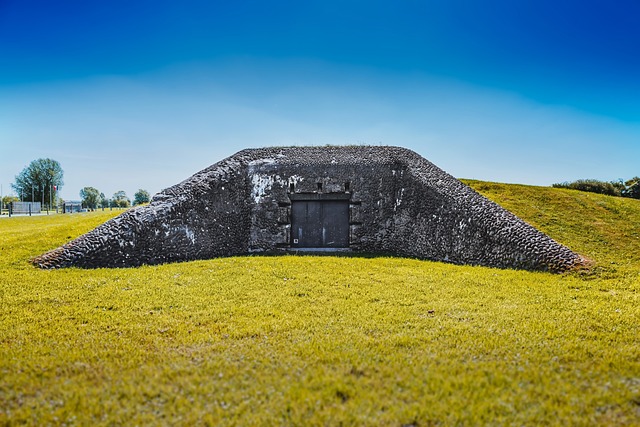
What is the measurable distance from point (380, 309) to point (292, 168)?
8930 mm

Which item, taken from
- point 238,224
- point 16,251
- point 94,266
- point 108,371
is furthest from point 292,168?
point 108,371

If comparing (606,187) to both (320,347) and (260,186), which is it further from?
(320,347)

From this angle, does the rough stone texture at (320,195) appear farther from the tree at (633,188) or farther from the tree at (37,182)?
the tree at (37,182)

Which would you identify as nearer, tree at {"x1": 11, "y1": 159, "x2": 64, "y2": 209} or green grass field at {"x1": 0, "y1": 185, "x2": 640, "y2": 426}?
green grass field at {"x1": 0, "y1": 185, "x2": 640, "y2": 426}

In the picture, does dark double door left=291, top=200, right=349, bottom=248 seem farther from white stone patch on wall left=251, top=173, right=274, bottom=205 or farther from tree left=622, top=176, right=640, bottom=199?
tree left=622, top=176, right=640, bottom=199

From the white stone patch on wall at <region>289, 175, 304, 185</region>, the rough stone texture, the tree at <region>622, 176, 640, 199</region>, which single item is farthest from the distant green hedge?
the white stone patch on wall at <region>289, 175, 304, 185</region>

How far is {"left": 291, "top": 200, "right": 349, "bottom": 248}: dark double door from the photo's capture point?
49.5ft

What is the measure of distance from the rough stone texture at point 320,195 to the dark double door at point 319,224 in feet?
1.16

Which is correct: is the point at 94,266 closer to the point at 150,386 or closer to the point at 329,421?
the point at 150,386

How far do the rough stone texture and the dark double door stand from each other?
355mm

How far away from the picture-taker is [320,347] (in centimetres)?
546

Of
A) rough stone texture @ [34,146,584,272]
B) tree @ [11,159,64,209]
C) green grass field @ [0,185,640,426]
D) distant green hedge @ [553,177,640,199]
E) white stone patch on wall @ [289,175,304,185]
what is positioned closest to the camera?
green grass field @ [0,185,640,426]

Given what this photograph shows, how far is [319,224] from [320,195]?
1.19 m

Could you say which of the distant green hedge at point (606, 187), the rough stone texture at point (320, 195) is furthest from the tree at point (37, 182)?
the distant green hedge at point (606, 187)
